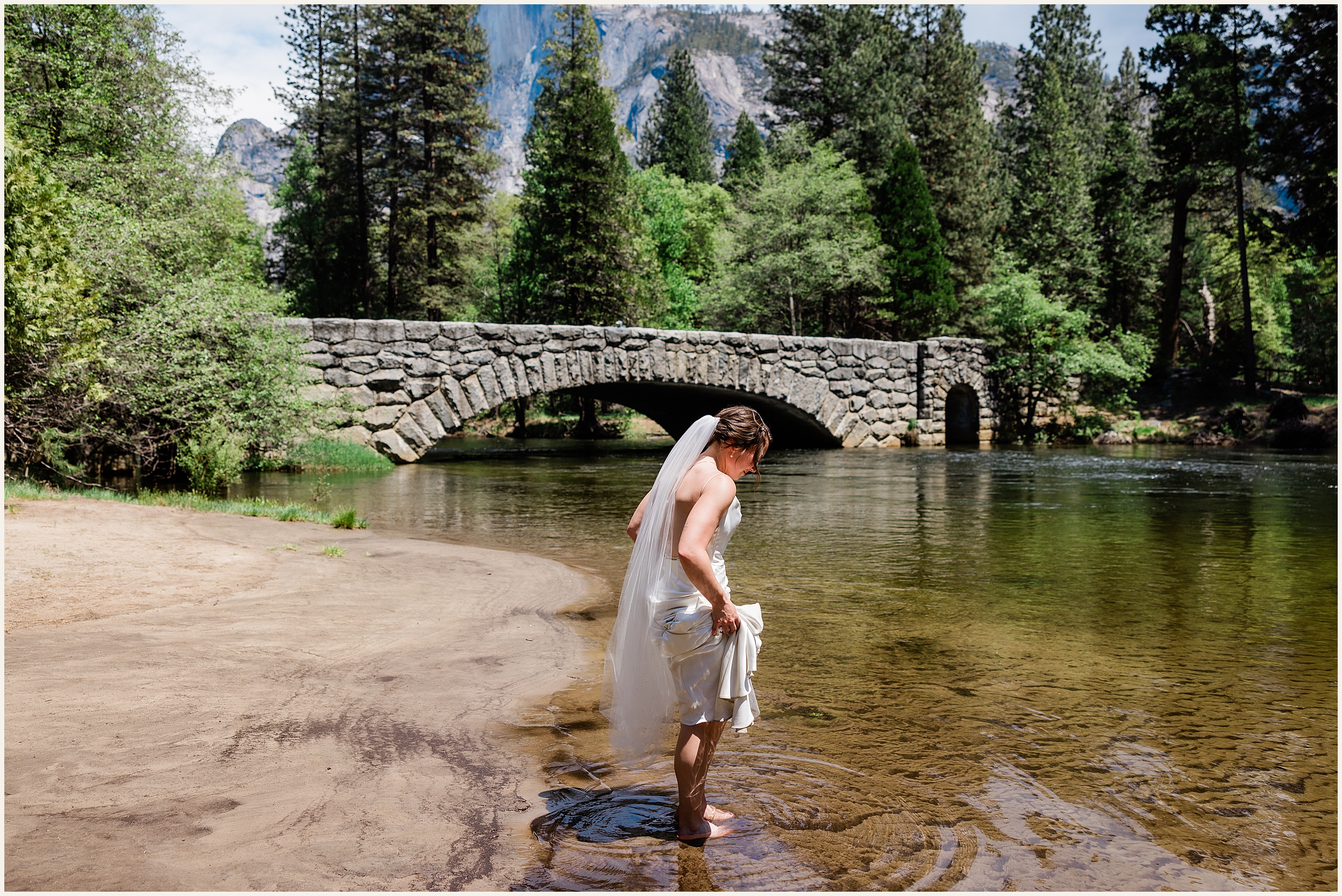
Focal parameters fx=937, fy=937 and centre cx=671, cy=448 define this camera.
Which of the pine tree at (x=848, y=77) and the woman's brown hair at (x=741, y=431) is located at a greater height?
the pine tree at (x=848, y=77)

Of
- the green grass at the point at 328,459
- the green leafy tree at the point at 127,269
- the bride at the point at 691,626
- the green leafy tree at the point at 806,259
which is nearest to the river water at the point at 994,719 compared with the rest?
the bride at the point at 691,626

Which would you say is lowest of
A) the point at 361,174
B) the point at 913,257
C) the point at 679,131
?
the point at 913,257

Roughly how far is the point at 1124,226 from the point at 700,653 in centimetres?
4074

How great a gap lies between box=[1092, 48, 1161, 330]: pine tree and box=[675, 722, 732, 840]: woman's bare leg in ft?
124

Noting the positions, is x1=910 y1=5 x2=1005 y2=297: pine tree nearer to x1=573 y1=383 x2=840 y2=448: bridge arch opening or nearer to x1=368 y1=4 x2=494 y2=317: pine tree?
x1=573 y1=383 x2=840 y2=448: bridge arch opening

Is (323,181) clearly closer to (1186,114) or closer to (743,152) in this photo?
(743,152)

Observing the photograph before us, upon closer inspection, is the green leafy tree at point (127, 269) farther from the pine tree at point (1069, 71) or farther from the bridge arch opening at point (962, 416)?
the pine tree at point (1069, 71)

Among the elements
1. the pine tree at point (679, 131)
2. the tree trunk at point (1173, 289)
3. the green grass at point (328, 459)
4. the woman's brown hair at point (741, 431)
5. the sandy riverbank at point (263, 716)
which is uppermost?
the pine tree at point (679, 131)

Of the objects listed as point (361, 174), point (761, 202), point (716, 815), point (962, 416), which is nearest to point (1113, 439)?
point (962, 416)

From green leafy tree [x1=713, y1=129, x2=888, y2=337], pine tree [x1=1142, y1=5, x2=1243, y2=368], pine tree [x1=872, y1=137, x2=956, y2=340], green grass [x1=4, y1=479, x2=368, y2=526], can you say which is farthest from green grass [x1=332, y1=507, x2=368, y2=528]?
pine tree [x1=1142, y1=5, x2=1243, y2=368]

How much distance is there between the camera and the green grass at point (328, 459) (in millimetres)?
16875

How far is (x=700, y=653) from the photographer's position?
10.6ft

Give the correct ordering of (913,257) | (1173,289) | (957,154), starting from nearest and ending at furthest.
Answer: (913,257), (1173,289), (957,154)

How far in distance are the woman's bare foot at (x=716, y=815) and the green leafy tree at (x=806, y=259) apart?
30303 mm
